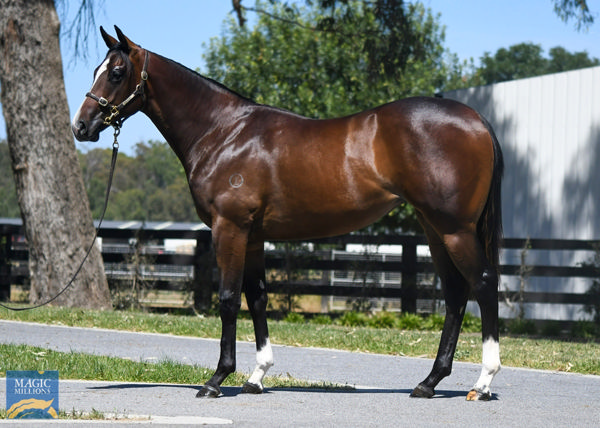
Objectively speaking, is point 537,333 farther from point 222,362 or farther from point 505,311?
point 222,362

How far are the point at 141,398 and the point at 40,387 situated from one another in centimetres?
68

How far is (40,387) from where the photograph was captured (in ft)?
19.0

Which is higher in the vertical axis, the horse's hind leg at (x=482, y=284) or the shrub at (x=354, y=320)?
the horse's hind leg at (x=482, y=284)

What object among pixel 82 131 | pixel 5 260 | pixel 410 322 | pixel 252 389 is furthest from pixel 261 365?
pixel 5 260

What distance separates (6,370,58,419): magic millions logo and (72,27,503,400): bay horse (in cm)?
114

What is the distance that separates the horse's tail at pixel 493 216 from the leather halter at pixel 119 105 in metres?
2.55

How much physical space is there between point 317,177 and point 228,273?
954mm

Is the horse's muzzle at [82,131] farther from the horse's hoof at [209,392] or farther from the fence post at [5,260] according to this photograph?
the fence post at [5,260]

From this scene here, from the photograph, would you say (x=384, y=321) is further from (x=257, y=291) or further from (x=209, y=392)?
(x=209, y=392)

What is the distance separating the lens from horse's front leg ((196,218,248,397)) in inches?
249

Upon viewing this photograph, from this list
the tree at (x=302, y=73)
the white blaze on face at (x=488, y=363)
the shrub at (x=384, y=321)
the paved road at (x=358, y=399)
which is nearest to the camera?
the paved road at (x=358, y=399)

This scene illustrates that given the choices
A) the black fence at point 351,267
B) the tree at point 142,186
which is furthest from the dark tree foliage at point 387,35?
the tree at point 142,186

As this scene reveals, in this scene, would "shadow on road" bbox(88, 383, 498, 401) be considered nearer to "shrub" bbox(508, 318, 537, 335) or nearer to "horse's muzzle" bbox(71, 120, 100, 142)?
"horse's muzzle" bbox(71, 120, 100, 142)

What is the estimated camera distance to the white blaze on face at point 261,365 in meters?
6.46
